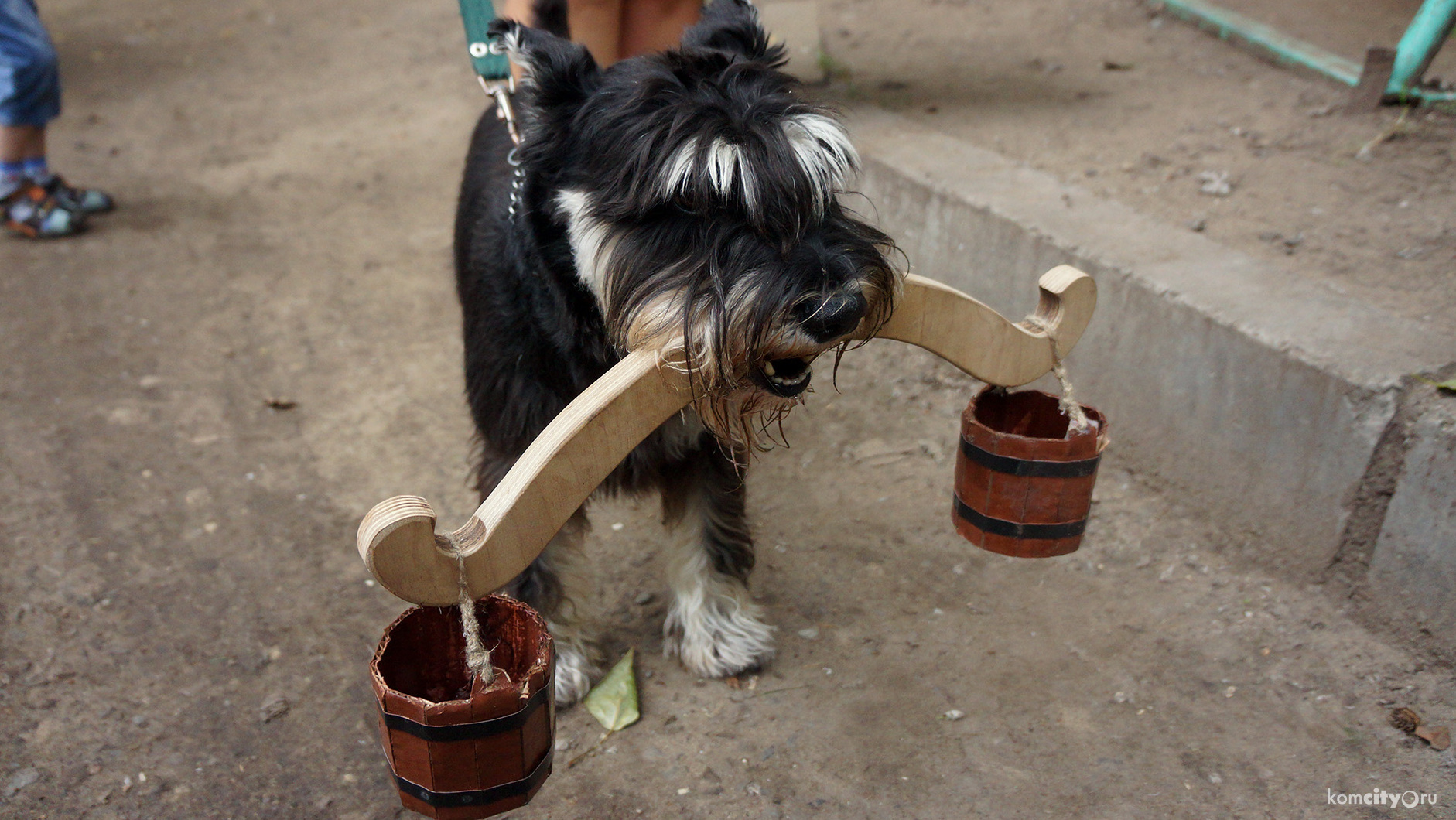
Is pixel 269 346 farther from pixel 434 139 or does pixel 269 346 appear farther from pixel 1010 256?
pixel 1010 256

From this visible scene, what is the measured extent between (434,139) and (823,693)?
4.82m

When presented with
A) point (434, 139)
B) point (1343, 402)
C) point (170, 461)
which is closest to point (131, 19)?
point (434, 139)

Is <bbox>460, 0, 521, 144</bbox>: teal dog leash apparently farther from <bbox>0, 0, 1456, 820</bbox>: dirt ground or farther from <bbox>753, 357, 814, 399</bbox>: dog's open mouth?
<bbox>0, 0, 1456, 820</bbox>: dirt ground

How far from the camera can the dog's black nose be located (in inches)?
76.0

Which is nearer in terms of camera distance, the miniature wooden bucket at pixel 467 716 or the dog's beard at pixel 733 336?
the miniature wooden bucket at pixel 467 716

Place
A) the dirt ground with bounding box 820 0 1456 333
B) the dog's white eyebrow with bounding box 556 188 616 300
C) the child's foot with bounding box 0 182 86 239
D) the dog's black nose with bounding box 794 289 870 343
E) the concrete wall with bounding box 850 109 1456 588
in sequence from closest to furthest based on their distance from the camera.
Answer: the dog's black nose with bounding box 794 289 870 343, the dog's white eyebrow with bounding box 556 188 616 300, the concrete wall with bounding box 850 109 1456 588, the dirt ground with bounding box 820 0 1456 333, the child's foot with bounding box 0 182 86 239

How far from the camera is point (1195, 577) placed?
3.14 metres

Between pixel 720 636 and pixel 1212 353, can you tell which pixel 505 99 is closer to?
pixel 720 636

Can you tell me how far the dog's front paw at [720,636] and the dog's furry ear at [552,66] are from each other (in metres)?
1.38

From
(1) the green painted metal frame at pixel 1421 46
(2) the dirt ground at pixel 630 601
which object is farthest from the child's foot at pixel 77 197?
(1) the green painted metal frame at pixel 1421 46

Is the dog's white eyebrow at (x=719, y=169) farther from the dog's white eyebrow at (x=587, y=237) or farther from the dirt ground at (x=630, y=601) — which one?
the dirt ground at (x=630, y=601)

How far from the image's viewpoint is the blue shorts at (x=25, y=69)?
517 centimetres

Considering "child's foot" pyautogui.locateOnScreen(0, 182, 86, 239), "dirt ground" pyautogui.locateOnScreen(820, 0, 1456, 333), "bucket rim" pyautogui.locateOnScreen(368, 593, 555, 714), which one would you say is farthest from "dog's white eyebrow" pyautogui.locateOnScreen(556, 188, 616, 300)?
"child's foot" pyautogui.locateOnScreen(0, 182, 86, 239)

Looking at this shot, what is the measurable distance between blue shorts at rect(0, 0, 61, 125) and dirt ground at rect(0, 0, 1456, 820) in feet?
2.16
